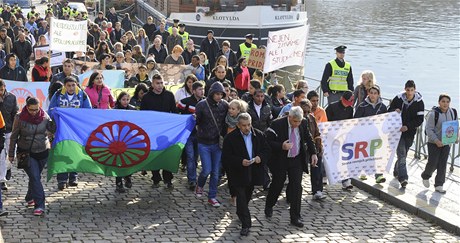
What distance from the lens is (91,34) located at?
23344 millimetres

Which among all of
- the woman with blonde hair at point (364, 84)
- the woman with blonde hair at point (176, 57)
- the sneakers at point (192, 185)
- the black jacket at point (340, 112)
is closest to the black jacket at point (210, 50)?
the woman with blonde hair at point (176, 57)

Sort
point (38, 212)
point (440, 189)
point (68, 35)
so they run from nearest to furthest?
point (38, 212) → point (440, 189) → point (68, 35)

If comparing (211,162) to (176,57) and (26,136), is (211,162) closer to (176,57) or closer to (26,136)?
(26,136)

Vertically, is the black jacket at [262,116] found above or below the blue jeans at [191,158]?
above

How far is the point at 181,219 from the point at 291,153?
1.56 metres

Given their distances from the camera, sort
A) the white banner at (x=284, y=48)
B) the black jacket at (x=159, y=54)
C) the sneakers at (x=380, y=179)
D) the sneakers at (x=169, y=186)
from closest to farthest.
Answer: the sneakers at (x=169, y=186)
the sneakers at (x=380, y=179)
the white banner at (x=284, y=48)
the black jacket at (x=159, y=54)

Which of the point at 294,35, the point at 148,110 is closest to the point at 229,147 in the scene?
the point at 148,110

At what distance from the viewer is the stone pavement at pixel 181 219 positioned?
33.1 feet

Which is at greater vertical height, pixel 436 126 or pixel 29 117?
pixel 29 117

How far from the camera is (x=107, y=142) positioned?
36.7 ft

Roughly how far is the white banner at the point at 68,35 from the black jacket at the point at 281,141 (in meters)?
9.13

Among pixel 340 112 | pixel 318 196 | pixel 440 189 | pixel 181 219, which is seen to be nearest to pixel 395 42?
pixel 440 189

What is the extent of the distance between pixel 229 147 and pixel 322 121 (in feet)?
7.24

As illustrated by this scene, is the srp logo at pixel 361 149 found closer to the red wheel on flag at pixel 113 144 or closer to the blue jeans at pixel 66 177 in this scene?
the red wheel on flag at pixel 113 144
